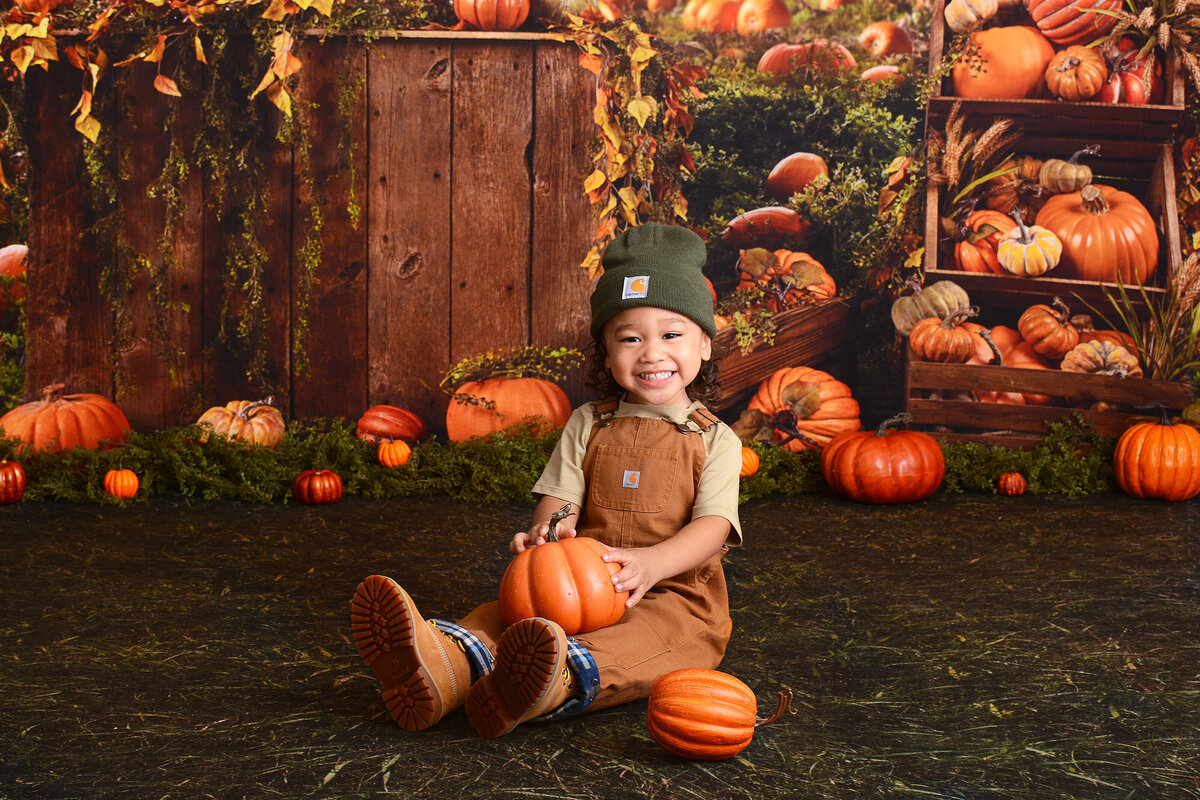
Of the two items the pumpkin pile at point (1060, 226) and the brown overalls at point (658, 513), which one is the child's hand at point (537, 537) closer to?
the brown overalls at point (658, 513)

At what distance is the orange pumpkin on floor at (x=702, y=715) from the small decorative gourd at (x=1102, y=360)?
12.1ft

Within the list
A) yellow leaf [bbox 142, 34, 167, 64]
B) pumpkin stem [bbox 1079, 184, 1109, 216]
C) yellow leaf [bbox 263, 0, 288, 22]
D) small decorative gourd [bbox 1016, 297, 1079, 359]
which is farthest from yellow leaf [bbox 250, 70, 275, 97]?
pumpkin stem [bbox 1079, 184, 1109, 216]

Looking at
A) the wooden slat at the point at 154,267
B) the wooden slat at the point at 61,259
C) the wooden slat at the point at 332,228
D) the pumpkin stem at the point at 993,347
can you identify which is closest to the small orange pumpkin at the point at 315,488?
the wooden slat at the point at 332,228

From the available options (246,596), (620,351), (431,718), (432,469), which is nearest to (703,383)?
(620,351)

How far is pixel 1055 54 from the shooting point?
15.8ft

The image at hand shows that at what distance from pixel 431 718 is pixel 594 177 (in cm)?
350

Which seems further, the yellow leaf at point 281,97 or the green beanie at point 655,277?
the yellow leaf at point 281,97

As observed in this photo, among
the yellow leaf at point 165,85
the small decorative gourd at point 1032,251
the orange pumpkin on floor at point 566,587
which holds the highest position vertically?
the yellow leaf at point 165,85

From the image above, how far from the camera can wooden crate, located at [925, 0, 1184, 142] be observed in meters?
4.77

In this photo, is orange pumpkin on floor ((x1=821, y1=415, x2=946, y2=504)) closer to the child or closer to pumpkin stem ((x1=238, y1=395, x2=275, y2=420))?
the child

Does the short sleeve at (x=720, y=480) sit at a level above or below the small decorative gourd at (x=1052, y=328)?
below

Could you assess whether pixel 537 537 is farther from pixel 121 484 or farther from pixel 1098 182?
pixel 1098 182

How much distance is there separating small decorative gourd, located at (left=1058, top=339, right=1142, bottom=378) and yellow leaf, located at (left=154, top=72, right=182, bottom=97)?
4490mm

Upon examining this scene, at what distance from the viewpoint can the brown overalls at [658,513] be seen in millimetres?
2125
